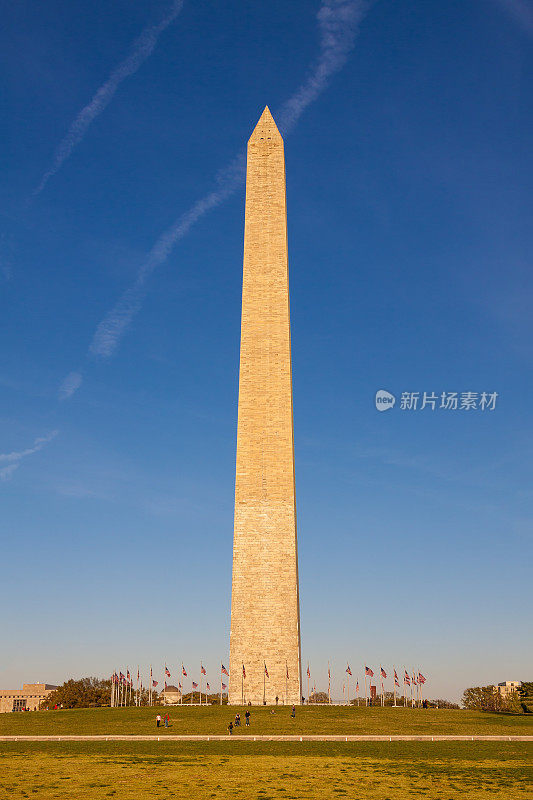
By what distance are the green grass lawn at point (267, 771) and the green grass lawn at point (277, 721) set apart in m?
5.95

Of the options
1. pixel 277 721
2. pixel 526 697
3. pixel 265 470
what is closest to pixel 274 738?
pixel 277 721

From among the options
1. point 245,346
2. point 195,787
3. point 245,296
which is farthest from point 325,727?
point 245,296

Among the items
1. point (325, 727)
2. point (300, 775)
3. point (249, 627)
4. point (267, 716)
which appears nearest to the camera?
point (300, 775)

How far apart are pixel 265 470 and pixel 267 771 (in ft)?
97.6

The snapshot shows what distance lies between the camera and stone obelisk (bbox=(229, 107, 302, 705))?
4734cm

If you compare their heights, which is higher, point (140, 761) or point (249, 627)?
point (249, 627)

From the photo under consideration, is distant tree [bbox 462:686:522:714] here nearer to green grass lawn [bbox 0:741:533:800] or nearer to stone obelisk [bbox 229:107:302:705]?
stone obelisk [bbox 229:107:302:705]

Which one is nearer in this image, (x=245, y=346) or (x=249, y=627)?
(x=249, y=627)

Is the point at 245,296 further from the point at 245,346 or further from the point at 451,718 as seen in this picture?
the point at 451,718

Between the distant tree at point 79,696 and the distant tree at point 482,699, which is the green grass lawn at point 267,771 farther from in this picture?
the distant tree at point 482,699

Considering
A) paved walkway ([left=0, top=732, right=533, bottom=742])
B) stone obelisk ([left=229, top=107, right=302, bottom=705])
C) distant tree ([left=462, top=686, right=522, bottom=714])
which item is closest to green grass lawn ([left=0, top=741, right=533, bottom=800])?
paved walkway ([left=0, top=732, right=533, bottom=742])

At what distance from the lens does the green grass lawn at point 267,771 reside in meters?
18.5

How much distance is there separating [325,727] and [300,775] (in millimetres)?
15853

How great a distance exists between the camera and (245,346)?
53.8 metres
